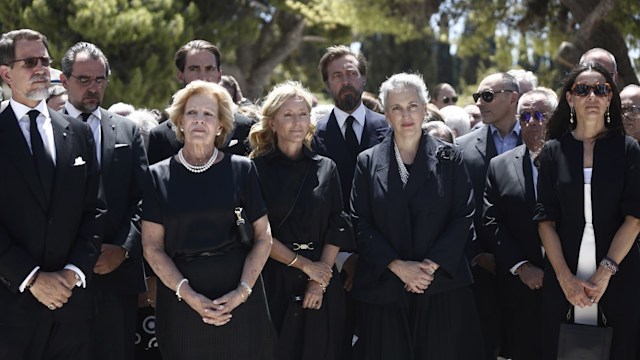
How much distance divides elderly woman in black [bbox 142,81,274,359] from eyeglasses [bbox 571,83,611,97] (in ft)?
7.24

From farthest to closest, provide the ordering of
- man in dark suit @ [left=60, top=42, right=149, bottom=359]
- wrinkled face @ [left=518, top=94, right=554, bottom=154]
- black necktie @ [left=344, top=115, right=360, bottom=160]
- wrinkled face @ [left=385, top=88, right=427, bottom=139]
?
black necktie @ [left=344, top=115, right=360, bottom=160] < wrinkled face @ [left=518, top=94, right=554, bottom=154] < wrinkled face @ [left=385, top=88, right=427, bottom=139] < man in dark suit @ [left=60, top=42, right=149, bottom=359]

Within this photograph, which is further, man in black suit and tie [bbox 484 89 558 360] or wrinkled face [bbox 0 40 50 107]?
man in black suit and tie [bbox 484 89 558 360]

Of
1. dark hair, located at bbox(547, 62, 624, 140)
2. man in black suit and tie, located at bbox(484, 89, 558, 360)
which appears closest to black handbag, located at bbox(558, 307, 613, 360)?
man in black suit and tie, located at bbox(484, 89, 558, 360)

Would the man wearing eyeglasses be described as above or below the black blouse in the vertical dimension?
above

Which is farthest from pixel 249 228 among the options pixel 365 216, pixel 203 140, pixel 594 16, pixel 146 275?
pixel 594 16

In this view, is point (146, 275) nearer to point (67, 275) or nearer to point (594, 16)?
point (67, 275)

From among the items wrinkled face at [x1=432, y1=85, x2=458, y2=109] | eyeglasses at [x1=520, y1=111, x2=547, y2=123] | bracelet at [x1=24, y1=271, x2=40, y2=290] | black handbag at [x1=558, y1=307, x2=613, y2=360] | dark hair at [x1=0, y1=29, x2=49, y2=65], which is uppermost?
dark hair at [x1=0, y1=29, x2=49, y2=65]

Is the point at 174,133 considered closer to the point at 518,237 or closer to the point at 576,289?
the point at 518,237

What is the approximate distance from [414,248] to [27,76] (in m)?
2.74

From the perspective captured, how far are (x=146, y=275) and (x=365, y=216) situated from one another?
1.70 m

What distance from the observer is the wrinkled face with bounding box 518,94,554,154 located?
21.0ft

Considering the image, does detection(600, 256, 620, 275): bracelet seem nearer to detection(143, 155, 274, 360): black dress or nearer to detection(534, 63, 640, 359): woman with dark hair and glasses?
detection(534, 63, 640, 359): woman with dark hair and glasses

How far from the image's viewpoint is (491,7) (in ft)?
56.2

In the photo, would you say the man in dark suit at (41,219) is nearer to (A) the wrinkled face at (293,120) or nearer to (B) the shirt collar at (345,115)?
(A) the wrinkled face at (293,120)
